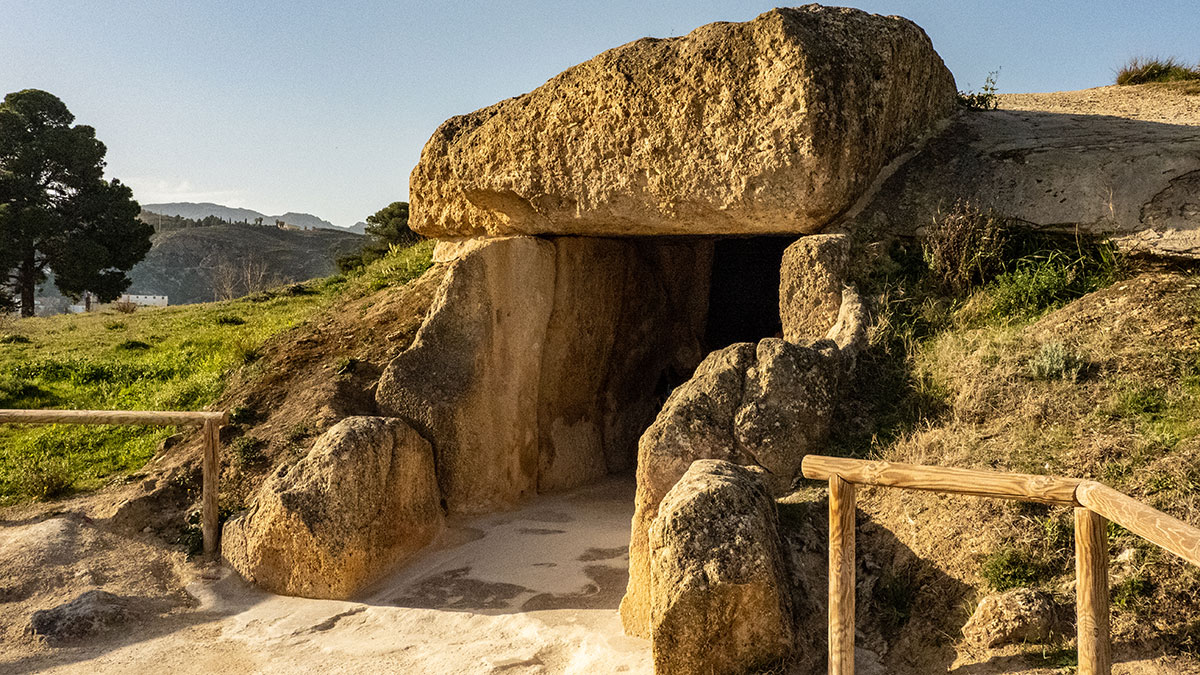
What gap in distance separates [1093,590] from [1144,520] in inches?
24.5

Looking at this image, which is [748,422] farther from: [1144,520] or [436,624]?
[1144,520]

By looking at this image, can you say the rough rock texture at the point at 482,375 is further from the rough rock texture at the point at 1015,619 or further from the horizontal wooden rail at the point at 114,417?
the rough rock texture at the point at 1015,619

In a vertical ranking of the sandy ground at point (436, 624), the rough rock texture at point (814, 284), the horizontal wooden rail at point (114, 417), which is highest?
the rough rock texture at point (814, 284)

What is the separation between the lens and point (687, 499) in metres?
5.52

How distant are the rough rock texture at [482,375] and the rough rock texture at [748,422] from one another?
260 cm

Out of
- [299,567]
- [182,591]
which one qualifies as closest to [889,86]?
[299,567]

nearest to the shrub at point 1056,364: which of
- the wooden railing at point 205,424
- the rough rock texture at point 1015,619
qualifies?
the rough rock texture at point 1015,619

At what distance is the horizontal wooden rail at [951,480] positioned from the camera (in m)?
3.96

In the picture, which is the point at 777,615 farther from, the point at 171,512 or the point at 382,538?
the point at 171,512

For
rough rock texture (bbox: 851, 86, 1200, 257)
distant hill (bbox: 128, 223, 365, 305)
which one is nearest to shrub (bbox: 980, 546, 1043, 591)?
rough rock texture (bbox: 851, 86, 1200, 257)

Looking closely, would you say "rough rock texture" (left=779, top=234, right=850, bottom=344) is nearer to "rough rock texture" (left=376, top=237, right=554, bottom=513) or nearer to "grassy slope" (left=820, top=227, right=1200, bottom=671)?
"grassy slope" (left=820, top=227, right=1200, bottom=671)

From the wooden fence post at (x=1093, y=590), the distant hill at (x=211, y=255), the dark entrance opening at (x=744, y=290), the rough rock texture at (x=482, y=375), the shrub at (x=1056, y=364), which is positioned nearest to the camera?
the wooden fence post at (x=1093, y=590)

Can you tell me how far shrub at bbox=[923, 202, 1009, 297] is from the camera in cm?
769

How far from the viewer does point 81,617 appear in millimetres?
6781
